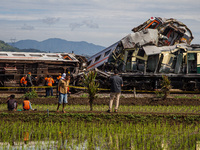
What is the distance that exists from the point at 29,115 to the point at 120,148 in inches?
232

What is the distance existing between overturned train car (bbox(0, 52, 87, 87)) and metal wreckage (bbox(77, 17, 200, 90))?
8.01 feet

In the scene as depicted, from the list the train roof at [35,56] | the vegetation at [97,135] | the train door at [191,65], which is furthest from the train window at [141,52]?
the vegetation at [97,135]

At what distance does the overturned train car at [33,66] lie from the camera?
29.2 m

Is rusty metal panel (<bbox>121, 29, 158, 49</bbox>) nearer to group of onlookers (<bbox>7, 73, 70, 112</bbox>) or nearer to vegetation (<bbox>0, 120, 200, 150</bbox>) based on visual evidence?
group of onlookers (<bbox>7, 73, 70, 112</bbox>)

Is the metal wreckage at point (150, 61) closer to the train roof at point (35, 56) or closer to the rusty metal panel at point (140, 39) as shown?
Answer: the rusty metal panel at point (140, 39)

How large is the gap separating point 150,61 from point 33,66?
357 inches

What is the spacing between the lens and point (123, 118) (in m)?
16.4

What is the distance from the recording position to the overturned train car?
96.0ft

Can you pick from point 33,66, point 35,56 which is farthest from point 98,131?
point 35,56

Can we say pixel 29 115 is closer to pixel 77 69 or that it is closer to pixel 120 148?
pixel 120 148

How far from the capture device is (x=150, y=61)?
99.3 feet

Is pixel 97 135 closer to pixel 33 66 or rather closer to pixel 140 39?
pixel 33 66

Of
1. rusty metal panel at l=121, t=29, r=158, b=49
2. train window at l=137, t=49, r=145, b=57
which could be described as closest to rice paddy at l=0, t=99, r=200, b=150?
train window at l=137, t=49, r=145, b=57

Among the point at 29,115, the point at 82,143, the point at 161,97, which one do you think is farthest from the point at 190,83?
the point at 82,143
